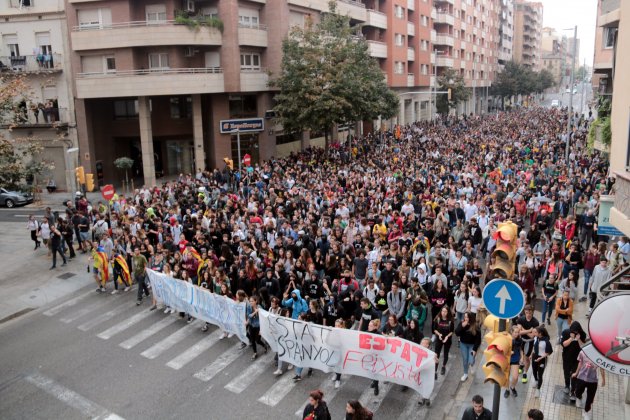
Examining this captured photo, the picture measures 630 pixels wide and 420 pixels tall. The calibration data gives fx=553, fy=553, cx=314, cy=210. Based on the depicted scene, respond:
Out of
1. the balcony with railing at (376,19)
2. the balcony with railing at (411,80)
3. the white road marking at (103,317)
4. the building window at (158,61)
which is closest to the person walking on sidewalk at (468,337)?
the white road marking at (103,317)

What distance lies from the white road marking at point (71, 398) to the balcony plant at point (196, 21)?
26.0 meters

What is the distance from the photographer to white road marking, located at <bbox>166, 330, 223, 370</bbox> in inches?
467

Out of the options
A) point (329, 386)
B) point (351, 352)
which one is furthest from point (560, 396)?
point (329, 386)

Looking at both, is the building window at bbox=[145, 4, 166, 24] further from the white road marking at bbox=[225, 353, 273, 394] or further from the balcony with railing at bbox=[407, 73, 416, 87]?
the balcony with railing at bbox=[407, 73, 416, 87]

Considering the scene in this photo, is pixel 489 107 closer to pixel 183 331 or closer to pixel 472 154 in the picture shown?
pixel 472 154

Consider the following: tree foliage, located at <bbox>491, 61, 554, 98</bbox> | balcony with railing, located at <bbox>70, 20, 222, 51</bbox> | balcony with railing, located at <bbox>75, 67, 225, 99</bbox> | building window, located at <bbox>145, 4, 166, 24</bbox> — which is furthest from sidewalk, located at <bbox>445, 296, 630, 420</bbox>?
tree foliage, located at <bbox>491, 61, 554, 98</bbox>

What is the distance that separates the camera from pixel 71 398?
34.9ft

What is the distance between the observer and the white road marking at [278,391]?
33.9 feet

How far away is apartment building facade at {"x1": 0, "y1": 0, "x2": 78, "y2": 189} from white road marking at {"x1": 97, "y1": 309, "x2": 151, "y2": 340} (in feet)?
74.6

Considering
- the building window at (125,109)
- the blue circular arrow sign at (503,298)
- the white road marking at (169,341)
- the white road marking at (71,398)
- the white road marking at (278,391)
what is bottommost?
the white road marking at (71,398)

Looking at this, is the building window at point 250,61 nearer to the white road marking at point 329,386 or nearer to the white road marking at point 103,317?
the white road marking at point 103,317

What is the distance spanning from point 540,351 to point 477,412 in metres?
2.58

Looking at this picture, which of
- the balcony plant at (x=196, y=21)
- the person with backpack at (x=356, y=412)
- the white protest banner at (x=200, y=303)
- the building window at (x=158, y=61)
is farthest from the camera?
the building window at (x=158, y=61)

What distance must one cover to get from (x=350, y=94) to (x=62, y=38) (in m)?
18.4
